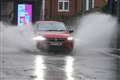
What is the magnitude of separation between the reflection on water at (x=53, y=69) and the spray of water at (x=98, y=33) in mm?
8696

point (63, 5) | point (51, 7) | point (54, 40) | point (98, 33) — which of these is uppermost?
point (54, 40)

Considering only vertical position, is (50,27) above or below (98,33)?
above

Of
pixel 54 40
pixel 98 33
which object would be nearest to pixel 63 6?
pixel 98 33

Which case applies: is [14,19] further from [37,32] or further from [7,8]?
[37,32]

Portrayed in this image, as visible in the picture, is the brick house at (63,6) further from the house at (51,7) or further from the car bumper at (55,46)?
the car bumper at (55,46)

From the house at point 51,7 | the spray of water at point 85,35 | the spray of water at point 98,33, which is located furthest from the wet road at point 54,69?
the house at point 51,7

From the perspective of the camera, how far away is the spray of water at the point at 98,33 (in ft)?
99.0

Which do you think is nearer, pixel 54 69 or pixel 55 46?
pixel 54 69

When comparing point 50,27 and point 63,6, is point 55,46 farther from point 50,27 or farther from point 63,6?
point 63,6

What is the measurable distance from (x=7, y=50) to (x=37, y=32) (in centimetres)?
174

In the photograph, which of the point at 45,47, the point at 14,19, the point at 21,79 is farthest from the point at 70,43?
the point at 14,19

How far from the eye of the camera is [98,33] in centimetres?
3216

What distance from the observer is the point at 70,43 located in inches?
978

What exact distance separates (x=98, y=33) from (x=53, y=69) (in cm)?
1520
